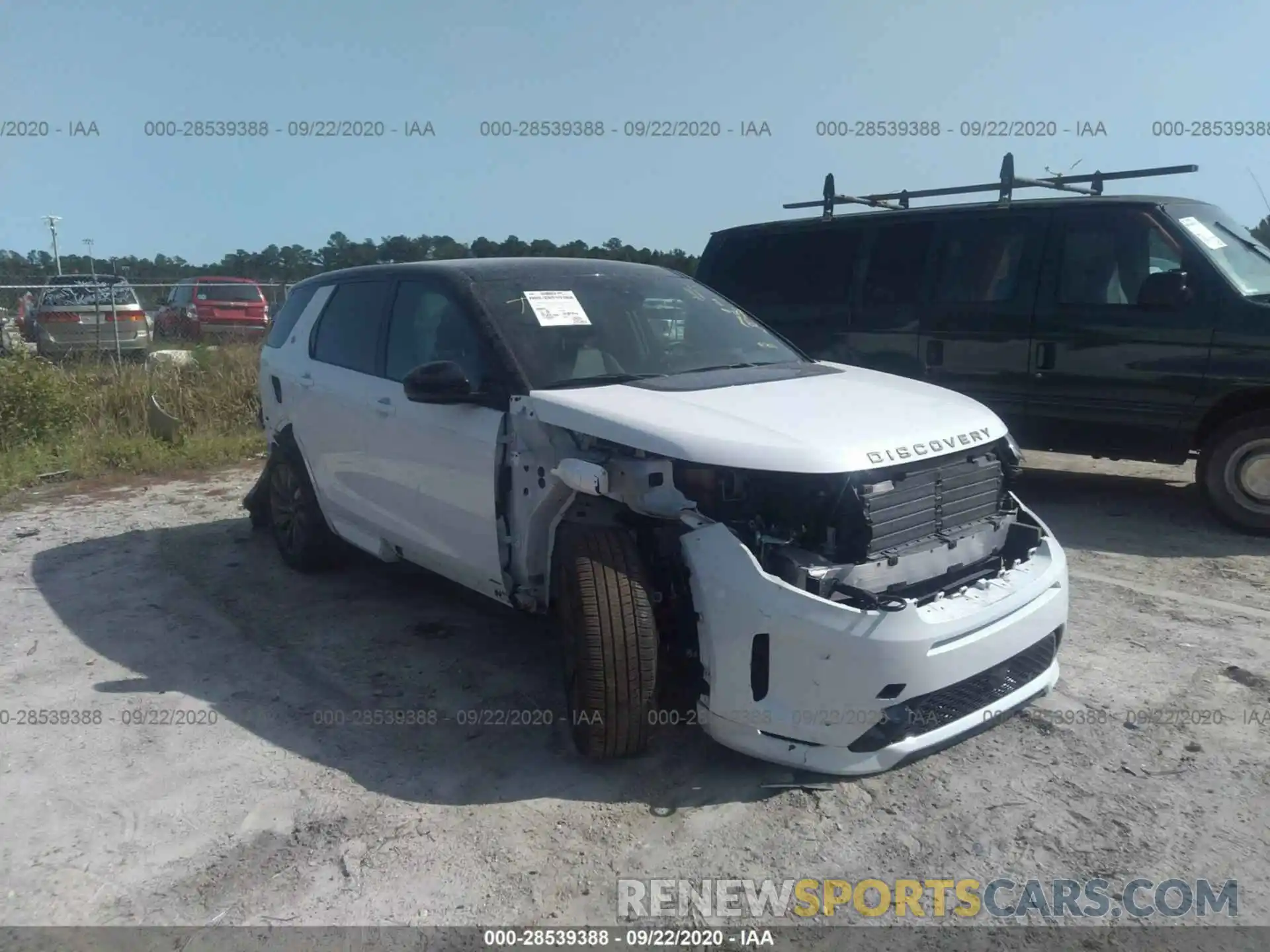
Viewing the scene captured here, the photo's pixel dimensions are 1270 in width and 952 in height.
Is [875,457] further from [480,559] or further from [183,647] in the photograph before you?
[183,647]

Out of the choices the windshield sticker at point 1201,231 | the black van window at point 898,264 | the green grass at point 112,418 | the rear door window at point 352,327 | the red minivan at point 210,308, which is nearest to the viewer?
the rear door window at point 352,327

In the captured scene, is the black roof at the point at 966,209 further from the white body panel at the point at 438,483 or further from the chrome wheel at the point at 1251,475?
the white body panel at the point at 438,483

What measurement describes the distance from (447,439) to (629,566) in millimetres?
1204

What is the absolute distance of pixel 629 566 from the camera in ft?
11.3

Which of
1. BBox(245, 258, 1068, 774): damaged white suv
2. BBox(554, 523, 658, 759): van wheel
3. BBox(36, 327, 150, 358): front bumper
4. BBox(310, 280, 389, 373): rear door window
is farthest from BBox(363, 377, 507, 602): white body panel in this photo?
BBox(36, 327, 150, 358): front bumper

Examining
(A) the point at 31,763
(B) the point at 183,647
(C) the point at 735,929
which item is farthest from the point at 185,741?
(C) the point at 735,929

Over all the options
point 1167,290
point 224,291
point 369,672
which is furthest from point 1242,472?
point 224,291

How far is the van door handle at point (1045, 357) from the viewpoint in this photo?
677 centimetres

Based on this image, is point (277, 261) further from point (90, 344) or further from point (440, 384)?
Result: point (440, 384)

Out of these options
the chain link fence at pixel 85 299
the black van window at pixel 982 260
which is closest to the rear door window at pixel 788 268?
the black van window at pixel 982 260

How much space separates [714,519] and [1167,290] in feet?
13.9

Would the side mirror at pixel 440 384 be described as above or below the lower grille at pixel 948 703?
above

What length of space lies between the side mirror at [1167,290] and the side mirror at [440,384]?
4460 mm

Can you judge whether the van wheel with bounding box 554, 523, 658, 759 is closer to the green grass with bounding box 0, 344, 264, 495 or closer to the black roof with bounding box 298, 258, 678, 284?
the black roof with bounding box 298, 258, 678, 284
